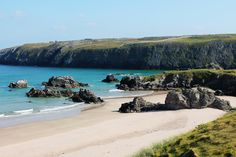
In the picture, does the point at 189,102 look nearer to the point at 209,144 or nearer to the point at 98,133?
the point at 98,133

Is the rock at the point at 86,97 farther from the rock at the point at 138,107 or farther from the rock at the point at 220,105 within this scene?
the rock at the point at 220,105

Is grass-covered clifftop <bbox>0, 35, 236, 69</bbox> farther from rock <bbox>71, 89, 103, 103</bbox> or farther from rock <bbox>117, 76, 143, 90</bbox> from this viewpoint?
rock <bbox>71, 89, 103, 103</bbox>

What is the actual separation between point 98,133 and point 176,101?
16871 millimetres

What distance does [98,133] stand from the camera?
38500 millimetres

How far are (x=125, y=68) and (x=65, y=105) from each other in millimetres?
117966

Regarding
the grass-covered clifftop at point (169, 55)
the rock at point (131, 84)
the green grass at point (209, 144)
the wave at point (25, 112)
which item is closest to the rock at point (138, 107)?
the wave at point (25, 112)

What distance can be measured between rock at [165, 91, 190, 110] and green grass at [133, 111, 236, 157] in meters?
30.3

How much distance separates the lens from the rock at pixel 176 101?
52688mm

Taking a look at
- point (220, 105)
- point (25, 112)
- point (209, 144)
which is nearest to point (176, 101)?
point (220, 105)

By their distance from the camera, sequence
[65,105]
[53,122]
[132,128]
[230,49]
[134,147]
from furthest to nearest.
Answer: [230,49] < [65,105] < [53,122] < [132,128] < [134,147]

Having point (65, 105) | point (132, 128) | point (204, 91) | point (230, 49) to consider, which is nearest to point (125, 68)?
point (230, 49)

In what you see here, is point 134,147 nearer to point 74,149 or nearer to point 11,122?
point 74,149

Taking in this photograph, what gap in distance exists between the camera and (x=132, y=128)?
133 feet

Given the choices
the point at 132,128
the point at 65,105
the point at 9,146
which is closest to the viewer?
the point at 9,146
